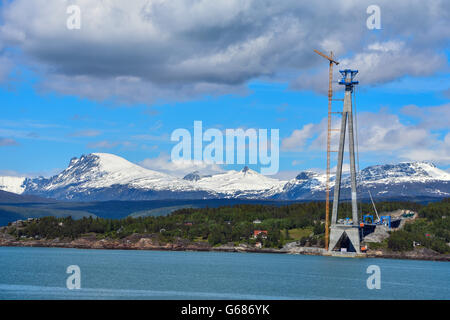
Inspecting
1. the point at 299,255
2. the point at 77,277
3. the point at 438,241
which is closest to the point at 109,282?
the point at 77,277

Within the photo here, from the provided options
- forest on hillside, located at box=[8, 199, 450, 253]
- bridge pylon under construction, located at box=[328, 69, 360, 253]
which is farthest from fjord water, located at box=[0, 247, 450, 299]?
forest on hillside, located at box=[8, 199, 450, 253]

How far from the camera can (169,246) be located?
564 feet

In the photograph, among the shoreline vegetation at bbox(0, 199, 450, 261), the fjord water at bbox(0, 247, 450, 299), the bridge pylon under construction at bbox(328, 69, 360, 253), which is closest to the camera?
the fjord water at bbox(0, 247, 450, 299)

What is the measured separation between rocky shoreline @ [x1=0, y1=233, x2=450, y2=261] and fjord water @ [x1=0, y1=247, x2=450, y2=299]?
19322 mm

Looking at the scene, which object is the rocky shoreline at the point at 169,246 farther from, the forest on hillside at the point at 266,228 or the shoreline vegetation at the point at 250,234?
the forest on hillside at the point at 266,228

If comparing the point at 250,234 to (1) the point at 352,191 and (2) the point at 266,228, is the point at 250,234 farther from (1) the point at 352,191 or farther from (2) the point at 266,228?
(1) the point at 352,191

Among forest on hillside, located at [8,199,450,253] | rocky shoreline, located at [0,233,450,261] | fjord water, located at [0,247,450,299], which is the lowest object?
rocky shoreline, located at [0,233,450,261]

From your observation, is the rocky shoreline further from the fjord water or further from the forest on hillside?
the fjord water

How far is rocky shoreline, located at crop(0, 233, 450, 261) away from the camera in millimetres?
138500

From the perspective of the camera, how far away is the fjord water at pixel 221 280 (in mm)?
70688

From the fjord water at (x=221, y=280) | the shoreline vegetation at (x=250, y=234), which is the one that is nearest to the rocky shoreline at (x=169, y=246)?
the shoreline vegetation at (x=250, y=234)

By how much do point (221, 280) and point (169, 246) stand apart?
88170 millimetres

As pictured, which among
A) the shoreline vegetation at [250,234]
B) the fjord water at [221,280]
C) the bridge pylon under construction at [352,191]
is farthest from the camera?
the shoreline vegetation at [250,234]

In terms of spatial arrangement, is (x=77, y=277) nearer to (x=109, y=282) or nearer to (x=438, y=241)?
(x=109, y=282)
